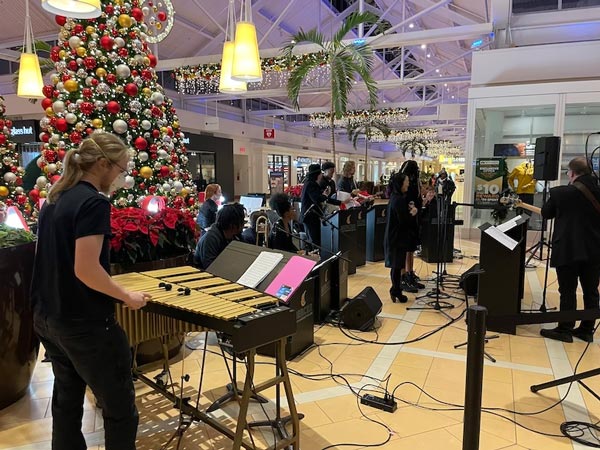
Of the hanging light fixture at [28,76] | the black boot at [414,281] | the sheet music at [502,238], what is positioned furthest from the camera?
the black boot at [414,281]

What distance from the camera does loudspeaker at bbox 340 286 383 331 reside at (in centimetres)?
406

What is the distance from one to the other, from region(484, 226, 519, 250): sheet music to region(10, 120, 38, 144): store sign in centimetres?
1044

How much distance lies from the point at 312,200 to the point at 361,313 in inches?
76.3

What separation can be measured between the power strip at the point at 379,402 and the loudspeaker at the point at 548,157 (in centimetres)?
359

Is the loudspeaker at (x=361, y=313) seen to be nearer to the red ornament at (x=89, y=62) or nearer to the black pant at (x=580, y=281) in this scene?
the black pant at (x=580, y=281)

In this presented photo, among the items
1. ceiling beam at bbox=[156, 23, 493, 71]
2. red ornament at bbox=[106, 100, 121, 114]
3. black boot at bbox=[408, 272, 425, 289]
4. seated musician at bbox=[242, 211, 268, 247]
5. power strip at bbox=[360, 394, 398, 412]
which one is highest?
ceiling beam at bbox=[156, 23, 493, 71]

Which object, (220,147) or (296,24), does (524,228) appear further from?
(220,147)

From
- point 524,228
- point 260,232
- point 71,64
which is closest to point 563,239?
point 524,228

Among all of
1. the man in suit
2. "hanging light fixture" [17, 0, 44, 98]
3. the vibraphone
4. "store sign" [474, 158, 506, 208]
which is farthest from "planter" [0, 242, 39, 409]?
"store sign" [474, 158, 506, 208]

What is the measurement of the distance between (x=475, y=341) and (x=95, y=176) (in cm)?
163

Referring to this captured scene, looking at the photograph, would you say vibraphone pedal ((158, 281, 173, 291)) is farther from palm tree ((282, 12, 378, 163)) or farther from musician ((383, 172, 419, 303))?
palm tree ((282, 12, 378, 163))

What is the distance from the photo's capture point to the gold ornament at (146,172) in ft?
12.0

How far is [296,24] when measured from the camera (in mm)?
11734

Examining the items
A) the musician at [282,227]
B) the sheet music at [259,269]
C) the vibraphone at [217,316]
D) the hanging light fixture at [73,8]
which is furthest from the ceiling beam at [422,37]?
the vibraphone at [217,316]
